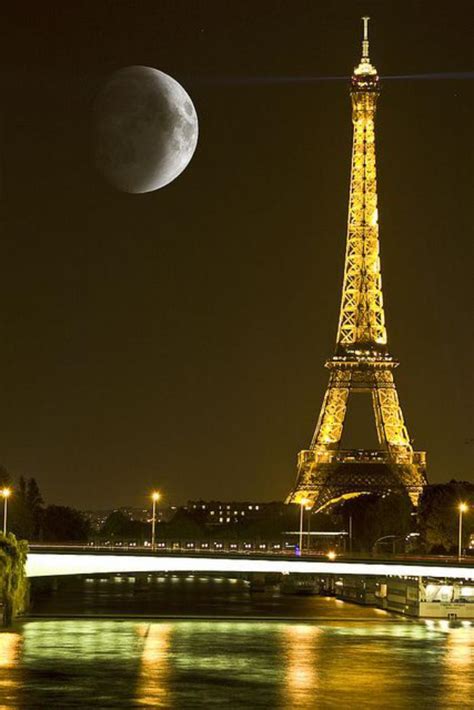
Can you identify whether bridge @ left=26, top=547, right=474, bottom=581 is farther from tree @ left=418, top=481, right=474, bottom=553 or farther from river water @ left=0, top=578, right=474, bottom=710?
tree @ left=418, top=481, right=474, bottom=553

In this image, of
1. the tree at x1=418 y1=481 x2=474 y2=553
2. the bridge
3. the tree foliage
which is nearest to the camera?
the tree foliage

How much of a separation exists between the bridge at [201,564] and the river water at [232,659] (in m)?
3.55

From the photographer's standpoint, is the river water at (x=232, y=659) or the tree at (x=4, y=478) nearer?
the river water at (x=232, y=659)

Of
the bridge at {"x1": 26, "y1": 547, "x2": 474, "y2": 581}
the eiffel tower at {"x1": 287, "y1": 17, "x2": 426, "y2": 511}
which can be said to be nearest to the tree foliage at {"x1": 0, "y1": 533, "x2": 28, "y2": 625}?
the bridge at {"x1": 26, "y1": 547, "x2": 474, "y2": 581}

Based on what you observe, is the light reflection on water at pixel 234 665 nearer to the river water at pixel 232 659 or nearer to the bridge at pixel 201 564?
the river water at pixel 232 659

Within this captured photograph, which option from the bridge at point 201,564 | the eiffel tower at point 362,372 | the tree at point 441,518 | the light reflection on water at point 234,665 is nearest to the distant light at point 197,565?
the bridge at point 201,564

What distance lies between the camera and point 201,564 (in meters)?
109

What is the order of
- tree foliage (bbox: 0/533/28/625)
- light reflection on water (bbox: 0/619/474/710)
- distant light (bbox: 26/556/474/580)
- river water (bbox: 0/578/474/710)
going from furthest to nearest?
distant light (bbox: 26/556/474/580) → tree foliage (bbox: 0/533/28/625) → river water (bbox: 0/578/474/710) → light reflection on water (bbox: 0/619/474/710)

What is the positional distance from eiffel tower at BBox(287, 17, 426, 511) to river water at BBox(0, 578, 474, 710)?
149 feet

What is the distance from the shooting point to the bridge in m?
107

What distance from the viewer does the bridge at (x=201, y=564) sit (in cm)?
10738

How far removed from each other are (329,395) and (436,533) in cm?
1858

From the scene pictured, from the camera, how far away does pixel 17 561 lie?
10256 centimetres

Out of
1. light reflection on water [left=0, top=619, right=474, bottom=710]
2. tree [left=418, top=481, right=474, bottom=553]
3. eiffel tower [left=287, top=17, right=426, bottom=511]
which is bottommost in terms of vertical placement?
light reflection on water [left=0, top=619, right=474, bottom=710]
